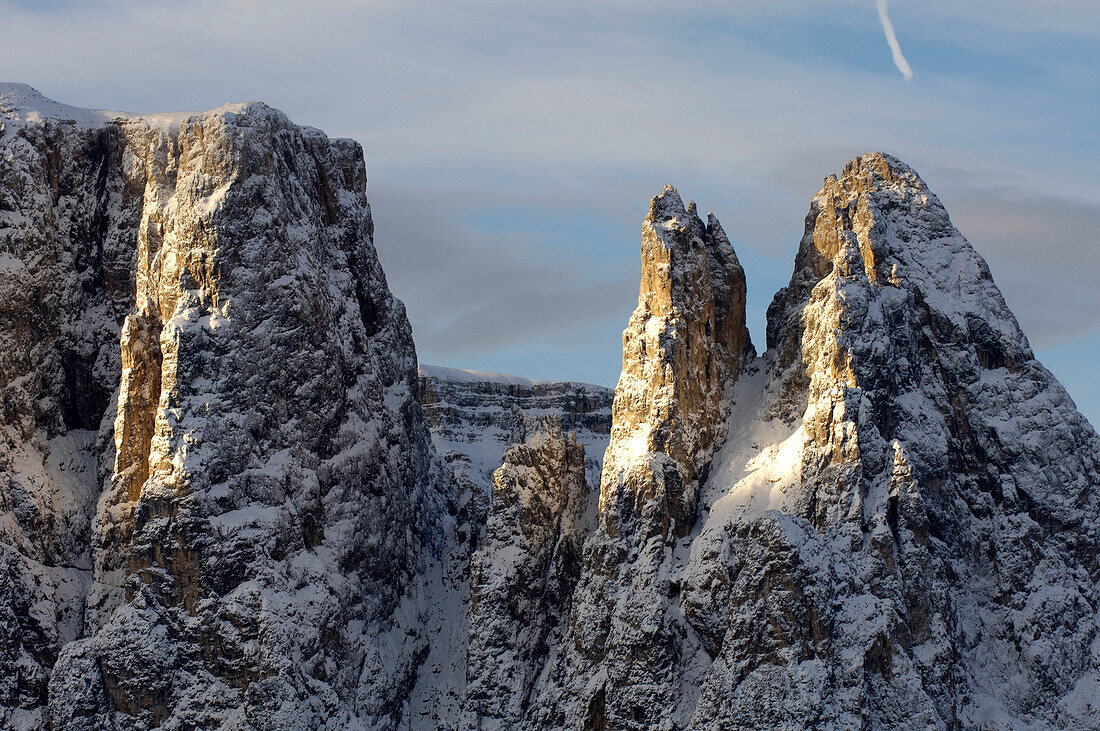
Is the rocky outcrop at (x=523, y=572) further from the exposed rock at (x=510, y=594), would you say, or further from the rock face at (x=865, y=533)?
the rock face at (x=865, y=533)

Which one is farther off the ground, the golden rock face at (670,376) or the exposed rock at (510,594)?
the golden rock face at (670,376)

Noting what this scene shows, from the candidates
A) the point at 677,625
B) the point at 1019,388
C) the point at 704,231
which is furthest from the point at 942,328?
the point at 677,625

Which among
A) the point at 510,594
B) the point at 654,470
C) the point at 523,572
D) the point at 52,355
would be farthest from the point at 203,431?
the point at 654,470

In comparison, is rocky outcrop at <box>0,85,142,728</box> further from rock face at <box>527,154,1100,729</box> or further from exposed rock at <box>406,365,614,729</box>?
rock face at <box>527,154,1100,729</box>

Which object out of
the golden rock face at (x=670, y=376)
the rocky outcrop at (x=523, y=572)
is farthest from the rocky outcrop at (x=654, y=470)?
the rocky outcrop at (x=523, y=572)

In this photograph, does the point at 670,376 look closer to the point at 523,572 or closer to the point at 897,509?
the point at 523,572
